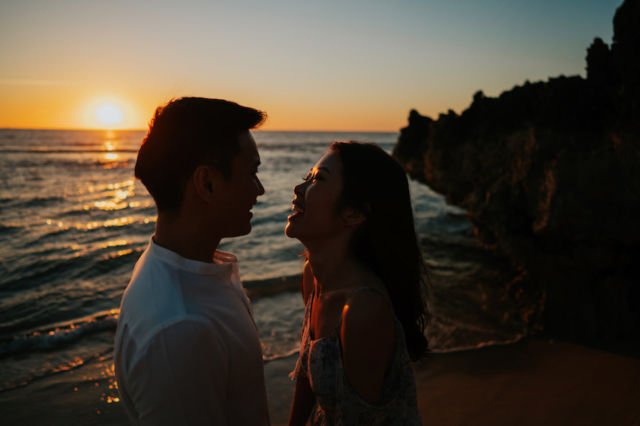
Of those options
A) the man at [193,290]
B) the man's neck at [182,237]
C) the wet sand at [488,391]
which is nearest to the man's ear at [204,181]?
the man at [193,290]

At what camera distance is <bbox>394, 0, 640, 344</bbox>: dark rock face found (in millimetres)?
6301

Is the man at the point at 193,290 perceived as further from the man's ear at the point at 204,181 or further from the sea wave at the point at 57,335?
the sea wave at the point at 57,335

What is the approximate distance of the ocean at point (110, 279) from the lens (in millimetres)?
7660

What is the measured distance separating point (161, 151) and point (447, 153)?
9348 millimetres

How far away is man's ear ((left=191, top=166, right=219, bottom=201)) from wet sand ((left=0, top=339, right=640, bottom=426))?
4.29 m

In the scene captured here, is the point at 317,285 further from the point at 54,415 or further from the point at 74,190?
the point at 74,190

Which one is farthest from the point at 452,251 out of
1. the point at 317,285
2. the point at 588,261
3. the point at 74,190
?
the point at 74,190

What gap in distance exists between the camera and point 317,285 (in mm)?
3158

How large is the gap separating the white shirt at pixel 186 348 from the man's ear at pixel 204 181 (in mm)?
310

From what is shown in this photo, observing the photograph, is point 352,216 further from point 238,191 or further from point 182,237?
point 182,237

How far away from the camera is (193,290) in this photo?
1.91 metres

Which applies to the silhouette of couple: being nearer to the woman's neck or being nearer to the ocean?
the woman's neck

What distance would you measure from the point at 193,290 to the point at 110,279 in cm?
1057

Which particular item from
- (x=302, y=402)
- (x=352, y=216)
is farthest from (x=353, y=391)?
(x=352, y=216)
